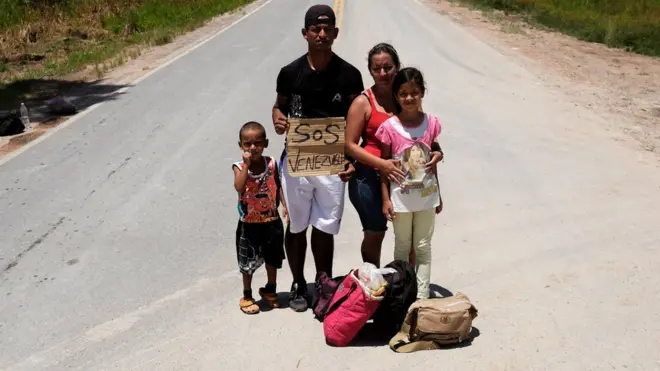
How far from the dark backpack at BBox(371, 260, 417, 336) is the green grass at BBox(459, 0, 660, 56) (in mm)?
14866

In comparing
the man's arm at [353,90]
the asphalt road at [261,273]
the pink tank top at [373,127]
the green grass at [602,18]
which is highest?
the man's arm at [353,90]

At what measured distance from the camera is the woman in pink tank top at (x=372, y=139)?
166 inches

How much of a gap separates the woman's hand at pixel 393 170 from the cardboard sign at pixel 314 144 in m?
0.28

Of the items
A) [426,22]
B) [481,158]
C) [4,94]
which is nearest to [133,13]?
[426,22]

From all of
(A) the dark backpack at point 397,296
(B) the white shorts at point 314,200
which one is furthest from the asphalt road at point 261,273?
(B) the white shorts at point 314,200

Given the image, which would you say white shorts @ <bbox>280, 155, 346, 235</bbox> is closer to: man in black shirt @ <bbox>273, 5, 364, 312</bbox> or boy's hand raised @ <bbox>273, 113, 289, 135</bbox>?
man in black shirt @ <bbox>273, 5, 364, 312</bbox>

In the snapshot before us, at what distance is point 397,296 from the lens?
428 centimetres

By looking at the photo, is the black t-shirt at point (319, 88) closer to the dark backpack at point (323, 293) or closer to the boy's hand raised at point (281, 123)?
the boy's hand raised at point (281, 123)

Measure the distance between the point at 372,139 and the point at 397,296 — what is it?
94cm

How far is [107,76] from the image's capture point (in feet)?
48.3

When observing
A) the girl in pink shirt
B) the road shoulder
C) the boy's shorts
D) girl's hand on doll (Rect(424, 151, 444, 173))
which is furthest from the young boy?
the road shoulder

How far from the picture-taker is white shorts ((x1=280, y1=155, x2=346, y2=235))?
445cm

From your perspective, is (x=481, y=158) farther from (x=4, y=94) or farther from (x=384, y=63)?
(x=4, y=94)

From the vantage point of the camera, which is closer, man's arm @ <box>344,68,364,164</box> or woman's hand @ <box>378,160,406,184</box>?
woman's hand @ <box>378,160,406,184</box>
